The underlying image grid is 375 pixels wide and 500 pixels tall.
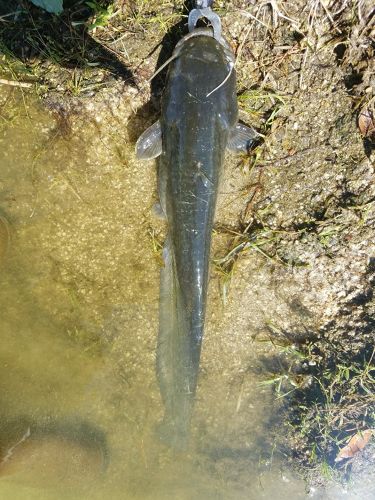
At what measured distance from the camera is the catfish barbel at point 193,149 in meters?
3.02

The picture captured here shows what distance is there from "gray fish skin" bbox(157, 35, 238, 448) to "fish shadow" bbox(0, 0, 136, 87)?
624 mm

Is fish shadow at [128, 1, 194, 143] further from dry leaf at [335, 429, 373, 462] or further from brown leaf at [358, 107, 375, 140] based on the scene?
dry leaf at [335, 429, 373, 462]

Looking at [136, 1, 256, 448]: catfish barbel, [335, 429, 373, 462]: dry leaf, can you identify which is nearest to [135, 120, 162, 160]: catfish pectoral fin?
[136, 1, 256, 448]: catfish barbel

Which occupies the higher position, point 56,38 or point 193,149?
point 56,38

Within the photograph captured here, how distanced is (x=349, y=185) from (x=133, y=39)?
2.12 meters

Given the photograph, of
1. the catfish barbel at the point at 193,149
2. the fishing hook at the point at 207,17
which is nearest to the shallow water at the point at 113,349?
the catfish barbel at the point at 193,149

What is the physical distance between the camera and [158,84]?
3.42 metres

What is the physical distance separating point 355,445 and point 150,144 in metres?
2.97

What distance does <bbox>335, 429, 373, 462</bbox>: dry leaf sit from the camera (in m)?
3.44

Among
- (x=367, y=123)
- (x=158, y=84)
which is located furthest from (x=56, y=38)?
(x=367, y=123)

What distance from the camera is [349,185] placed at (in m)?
3.43

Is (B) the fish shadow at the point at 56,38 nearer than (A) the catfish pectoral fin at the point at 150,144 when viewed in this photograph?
No

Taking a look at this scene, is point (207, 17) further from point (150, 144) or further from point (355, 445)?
point (355, 445)

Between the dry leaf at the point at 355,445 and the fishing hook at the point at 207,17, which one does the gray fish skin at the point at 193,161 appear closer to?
the fishing hook at the point at 207,17
